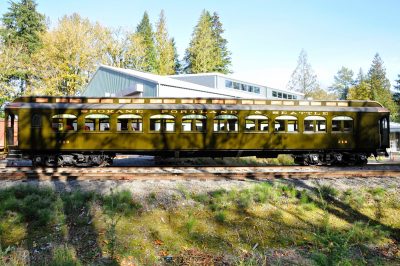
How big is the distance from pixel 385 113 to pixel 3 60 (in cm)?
3866

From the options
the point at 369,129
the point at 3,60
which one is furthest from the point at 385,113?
the point at 3,60

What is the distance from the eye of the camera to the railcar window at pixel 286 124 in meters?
14.9

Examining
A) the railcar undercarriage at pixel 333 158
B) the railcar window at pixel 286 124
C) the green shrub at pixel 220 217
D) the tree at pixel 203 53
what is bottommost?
the green shrub at pixel 220 217

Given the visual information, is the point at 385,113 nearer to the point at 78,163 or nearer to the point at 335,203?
the point at 335,203

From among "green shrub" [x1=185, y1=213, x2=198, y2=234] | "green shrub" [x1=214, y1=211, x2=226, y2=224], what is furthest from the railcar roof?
"green shrub" [x1=185, y1=213, x2=198, y2=234]

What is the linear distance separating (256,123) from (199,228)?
8.19 m

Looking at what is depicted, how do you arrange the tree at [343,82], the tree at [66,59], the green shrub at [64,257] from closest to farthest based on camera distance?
the green shrub at [64,257]
the tree at [66,59]
the tree at [343,82]

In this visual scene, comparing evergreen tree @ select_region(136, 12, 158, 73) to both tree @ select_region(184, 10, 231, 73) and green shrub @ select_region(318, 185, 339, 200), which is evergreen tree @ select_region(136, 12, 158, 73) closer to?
A: tree @ select_region(184, 10, 231, 73)

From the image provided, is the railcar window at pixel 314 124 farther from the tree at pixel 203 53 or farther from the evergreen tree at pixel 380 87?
the evergreen tree at pixel 380 87

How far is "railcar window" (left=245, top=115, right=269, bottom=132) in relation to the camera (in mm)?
14750

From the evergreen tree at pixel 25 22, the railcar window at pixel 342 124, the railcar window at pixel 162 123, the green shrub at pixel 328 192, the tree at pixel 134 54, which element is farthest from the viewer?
the evergreen tree at pixel 25 22

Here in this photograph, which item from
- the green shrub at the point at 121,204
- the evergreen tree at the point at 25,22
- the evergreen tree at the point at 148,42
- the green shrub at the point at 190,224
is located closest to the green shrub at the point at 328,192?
the green shrub at the point at 190,224

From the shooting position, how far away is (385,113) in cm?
1571

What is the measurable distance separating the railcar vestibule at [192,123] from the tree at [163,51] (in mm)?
45717
